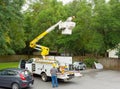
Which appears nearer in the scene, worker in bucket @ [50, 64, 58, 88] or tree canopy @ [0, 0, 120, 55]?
worker in bucket @ [50, 64, 58, 88]

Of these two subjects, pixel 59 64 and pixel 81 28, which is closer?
pixel 59 64

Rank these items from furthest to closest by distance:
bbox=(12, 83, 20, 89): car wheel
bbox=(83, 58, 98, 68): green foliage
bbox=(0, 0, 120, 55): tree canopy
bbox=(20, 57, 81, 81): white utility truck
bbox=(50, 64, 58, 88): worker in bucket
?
bbox=(83, 58, 98, 68): green foliage
bbox=(0, 0, 120, 55): tree canopy
bbox=(20, 57, 81, 81): white utility truck
bbox=(50, 64, 58, 88): worker in bucket
bbox=(12, 83, 20, 89): car wheel

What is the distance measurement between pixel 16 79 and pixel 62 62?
5.40 meters

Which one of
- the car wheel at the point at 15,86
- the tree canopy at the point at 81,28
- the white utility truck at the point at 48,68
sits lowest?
the car wheel at the point at 15,86

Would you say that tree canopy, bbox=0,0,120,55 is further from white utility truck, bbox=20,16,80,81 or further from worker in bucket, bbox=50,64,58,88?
worker in bucket, bbox=50,64,58,88

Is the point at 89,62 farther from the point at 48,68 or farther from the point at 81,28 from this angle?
the point at 48,68

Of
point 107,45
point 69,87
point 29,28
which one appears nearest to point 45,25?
point 29,28

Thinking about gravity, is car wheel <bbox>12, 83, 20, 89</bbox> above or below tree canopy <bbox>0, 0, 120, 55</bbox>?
below

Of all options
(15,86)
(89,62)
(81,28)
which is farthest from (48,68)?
(81,28)

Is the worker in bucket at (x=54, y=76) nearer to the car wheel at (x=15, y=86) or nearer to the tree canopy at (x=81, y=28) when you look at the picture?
the car wheel at (x=15, y=86)

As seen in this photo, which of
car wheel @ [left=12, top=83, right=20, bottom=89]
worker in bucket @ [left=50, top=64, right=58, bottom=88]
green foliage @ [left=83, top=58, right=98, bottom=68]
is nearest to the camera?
car wheel @ [left=12, top=83, right=20, bottom=89]

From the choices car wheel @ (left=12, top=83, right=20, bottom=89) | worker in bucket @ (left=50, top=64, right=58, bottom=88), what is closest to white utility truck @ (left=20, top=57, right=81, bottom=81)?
worker in bucket @ (left=50, top=64, right=58, bottom=88)

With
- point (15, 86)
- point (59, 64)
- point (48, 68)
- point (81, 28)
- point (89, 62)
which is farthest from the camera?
point (81, 28)

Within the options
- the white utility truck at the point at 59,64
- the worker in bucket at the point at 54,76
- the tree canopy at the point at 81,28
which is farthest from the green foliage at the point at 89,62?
the worker in bucket at the point at 54,76
